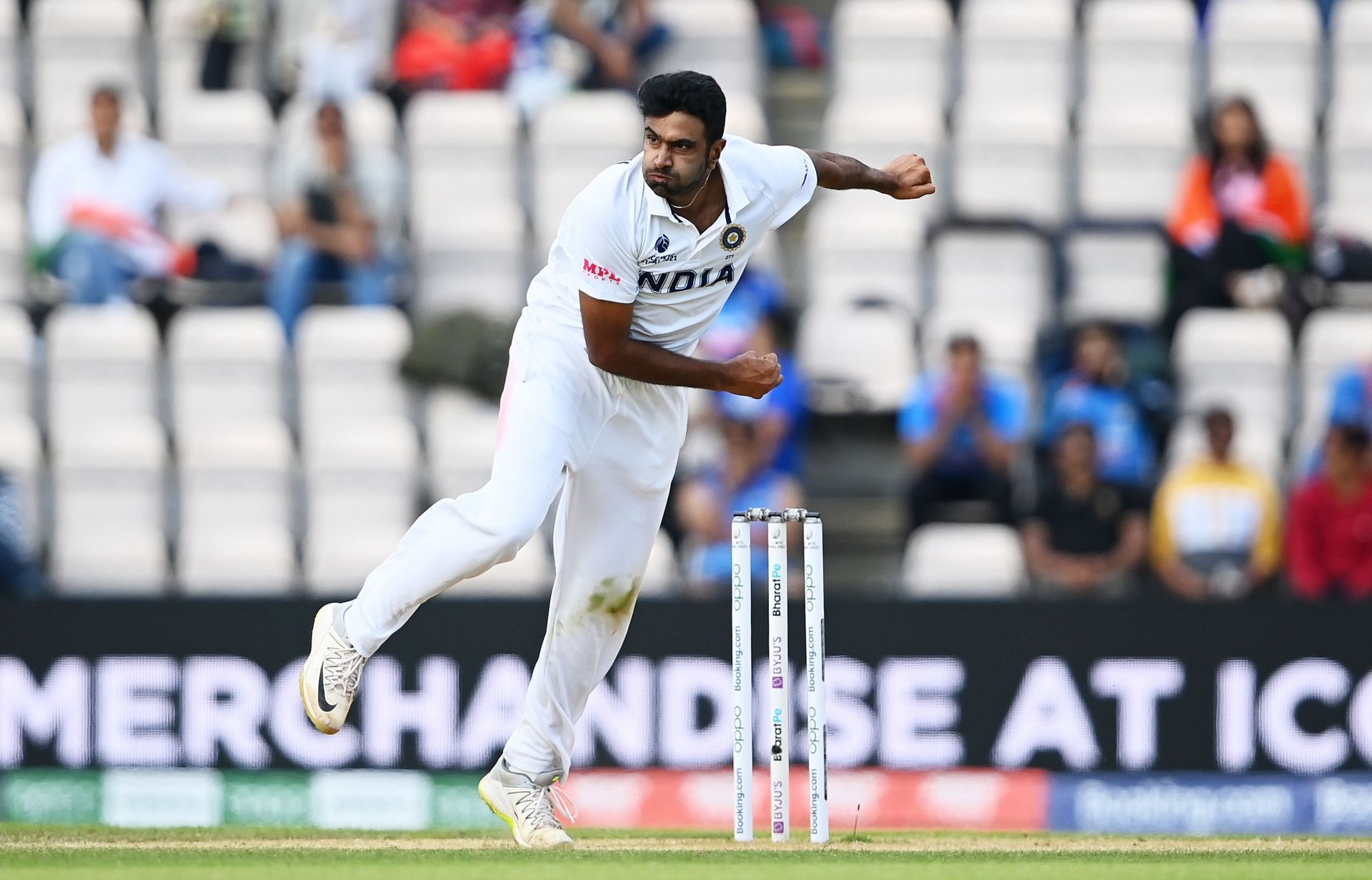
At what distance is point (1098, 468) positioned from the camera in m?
8.40

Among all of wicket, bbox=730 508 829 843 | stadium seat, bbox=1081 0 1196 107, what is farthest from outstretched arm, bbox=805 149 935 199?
stadium seat, bbox=1081 0 1196 107

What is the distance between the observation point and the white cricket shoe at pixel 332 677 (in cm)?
533

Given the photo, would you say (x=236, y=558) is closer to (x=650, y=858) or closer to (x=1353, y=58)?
(x=650, y=858)

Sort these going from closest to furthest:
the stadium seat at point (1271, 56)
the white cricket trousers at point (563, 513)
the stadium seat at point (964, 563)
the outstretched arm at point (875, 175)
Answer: the white cricket trousers at point (563, 513)
the outstretched arm at point (875, 175)
the stadium seat at point (964, 563)
the stadium seat at point (1271, 56)

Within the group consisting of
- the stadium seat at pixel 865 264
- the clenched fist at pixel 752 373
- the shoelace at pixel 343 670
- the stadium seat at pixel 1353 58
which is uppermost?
the stadium seat at pixel 1353 58

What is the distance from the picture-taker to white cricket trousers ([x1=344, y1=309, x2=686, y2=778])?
517cm

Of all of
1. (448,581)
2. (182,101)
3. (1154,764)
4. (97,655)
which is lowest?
(1154,764)

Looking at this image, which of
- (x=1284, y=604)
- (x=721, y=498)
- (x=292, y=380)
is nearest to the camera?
(x=1284, y=604)

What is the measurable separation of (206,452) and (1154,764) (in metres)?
3.93

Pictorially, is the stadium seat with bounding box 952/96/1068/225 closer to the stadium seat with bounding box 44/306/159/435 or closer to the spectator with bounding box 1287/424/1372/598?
the spectator with bounding box 1287/424/1372/598

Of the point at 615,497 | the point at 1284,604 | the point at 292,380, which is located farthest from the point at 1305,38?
the point at 615,497

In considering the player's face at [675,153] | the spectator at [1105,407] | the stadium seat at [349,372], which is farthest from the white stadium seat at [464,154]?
the player's face at [675,153]

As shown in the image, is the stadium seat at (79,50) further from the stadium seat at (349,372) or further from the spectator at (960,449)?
the spectator at (960,449)

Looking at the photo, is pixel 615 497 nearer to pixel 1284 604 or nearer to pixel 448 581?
pixel 448 581
